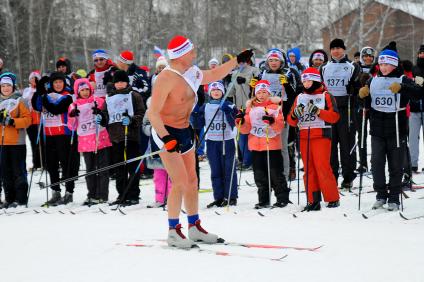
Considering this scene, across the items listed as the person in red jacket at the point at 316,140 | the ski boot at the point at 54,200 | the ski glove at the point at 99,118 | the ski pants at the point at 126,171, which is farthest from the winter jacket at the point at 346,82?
the ski boot at the point at 54,200

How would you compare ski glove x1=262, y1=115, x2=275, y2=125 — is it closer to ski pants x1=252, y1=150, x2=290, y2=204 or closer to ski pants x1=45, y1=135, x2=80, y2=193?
ski pants x1=252, y1=150, x2=290, y2=204

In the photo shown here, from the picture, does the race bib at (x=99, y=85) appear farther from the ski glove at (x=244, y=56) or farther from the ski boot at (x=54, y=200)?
the ski glove at (x=244, y=56)

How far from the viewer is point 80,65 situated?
146ft

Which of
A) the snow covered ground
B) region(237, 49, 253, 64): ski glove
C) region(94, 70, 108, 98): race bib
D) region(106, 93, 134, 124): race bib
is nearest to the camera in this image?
the snow covered ground

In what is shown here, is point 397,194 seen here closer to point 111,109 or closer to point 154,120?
point 154,120

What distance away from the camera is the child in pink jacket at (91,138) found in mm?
9172

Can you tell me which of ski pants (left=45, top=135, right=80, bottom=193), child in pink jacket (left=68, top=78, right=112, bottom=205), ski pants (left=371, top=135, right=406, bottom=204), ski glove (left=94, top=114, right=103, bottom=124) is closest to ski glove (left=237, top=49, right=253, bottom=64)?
ski pants (left=371, top=135, right=406, bottom=204)

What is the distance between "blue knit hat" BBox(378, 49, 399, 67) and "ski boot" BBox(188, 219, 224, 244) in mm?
2967

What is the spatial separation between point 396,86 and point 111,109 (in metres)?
4.07

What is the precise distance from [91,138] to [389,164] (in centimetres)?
436

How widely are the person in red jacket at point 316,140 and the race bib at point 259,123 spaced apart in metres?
0.39

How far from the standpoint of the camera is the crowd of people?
23.7 feet

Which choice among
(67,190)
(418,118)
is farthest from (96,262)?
(418,118)

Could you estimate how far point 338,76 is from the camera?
28.3 feet
